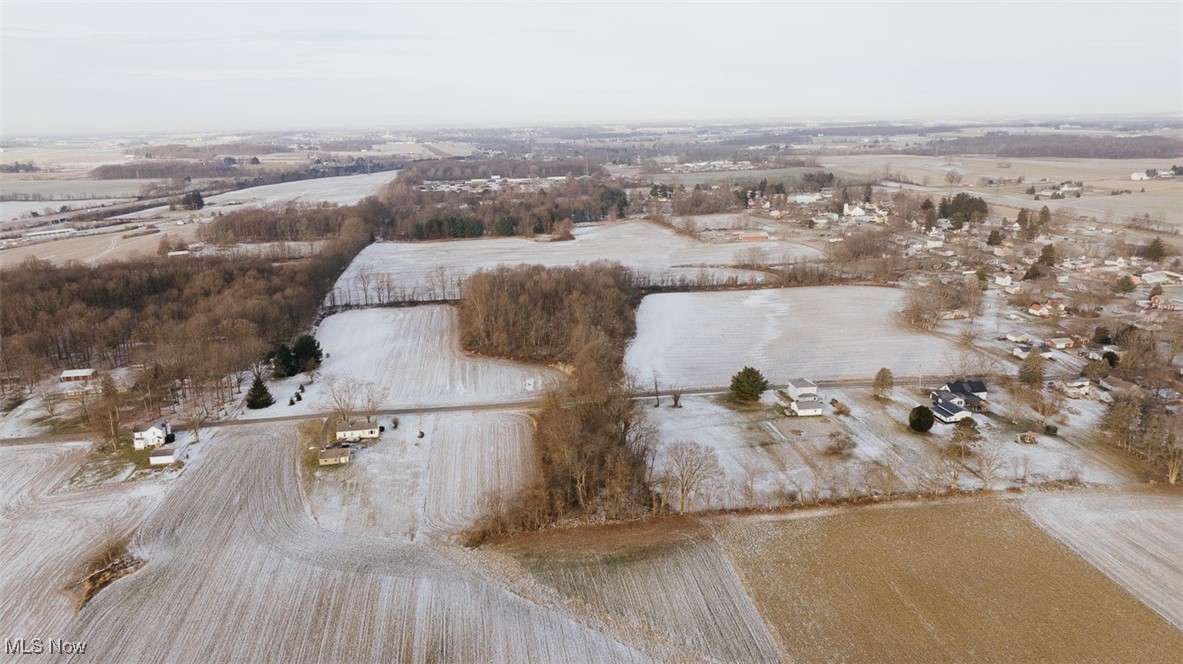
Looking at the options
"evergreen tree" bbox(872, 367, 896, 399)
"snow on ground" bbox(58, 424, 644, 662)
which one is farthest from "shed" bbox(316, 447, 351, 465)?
"evergreen tree" bbox(872, 367, 896, 399)

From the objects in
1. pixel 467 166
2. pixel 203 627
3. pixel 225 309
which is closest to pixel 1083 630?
pixel 203 627

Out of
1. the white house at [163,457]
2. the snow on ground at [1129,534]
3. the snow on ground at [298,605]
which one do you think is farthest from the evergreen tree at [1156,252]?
the white house at [163,457]

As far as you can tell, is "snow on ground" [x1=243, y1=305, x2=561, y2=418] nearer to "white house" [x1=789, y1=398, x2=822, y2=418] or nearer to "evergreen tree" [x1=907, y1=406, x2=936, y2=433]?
"white house" [x1=789, y1=398, x2=822, y2=418]

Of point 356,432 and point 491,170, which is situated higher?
point 491,170

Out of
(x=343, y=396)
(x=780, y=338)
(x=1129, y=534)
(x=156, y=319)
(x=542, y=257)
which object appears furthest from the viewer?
(x=542, y=257)

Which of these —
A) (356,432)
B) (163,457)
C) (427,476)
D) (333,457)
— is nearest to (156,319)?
(163,457)

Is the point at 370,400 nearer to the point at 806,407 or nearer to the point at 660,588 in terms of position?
the point at 660,588

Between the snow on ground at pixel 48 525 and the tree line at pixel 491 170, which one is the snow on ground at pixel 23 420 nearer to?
the snow on ground at pixel 48 525

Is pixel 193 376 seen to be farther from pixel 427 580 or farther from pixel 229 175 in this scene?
pixel 229 175
